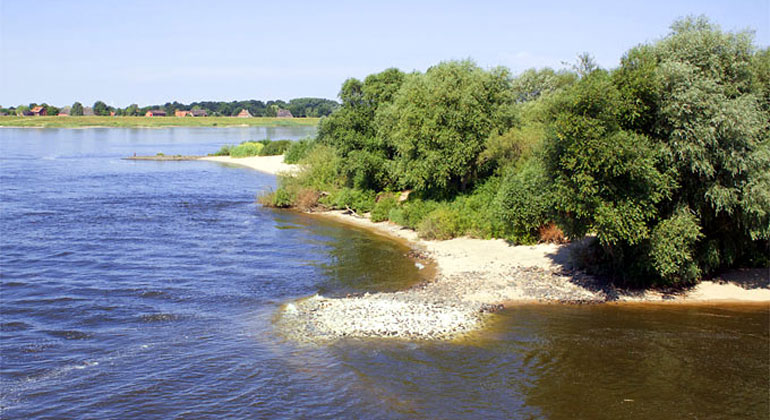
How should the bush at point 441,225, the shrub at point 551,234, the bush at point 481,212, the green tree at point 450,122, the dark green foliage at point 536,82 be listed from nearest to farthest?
the shrub at point 551,234
the bush at point 481,212
the bush at point 441,225
the green tree at point 450,122
the dark green foliage at point 536,82

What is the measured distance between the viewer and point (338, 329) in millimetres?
20672

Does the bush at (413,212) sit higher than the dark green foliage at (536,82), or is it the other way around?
the dark green foliage at (536,82)

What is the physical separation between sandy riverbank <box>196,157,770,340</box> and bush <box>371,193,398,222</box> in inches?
445

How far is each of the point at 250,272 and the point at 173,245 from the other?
27.3 ft

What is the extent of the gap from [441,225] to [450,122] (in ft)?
20.0

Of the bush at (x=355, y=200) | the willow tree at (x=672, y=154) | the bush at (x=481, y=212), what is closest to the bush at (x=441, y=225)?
the bush at (x=481, y=212)

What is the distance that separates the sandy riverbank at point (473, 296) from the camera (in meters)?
20.9

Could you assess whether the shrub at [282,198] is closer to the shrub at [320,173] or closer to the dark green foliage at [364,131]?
the shrub at [320,173]

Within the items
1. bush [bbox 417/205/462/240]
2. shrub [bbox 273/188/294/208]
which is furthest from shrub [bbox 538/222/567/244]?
shrub [bbox 273/188/294/208]

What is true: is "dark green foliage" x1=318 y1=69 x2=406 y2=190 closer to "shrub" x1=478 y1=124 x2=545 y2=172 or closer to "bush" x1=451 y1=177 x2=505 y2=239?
"bush" x1=451 y1=177 x2=505 y2=239

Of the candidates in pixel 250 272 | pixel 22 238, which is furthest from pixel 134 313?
pixel 22 238

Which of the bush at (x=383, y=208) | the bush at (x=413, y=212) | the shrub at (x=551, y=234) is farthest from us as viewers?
the bush at (x=383, y=208)

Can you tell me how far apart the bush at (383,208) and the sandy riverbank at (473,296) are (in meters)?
11.3

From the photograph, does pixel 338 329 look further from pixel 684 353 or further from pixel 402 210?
pixel 402 210
